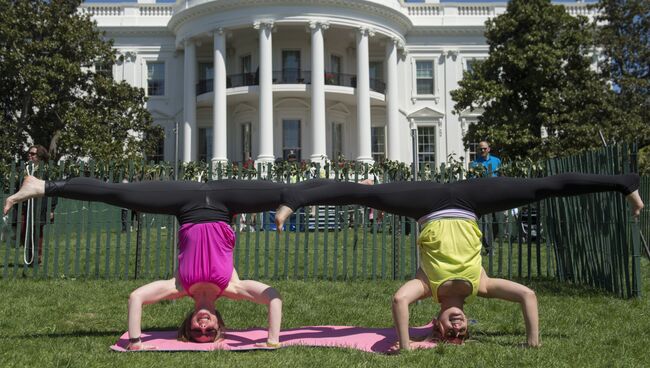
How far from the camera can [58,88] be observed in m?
21.1

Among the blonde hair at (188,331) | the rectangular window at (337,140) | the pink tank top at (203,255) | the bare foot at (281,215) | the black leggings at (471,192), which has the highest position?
the rectangular window at (337,140)

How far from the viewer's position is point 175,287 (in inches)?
191

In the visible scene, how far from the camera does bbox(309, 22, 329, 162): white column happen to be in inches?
1003

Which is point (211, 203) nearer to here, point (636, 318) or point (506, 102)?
point (636, 318)

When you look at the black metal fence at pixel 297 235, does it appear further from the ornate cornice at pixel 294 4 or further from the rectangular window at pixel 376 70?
the rectangular window at pixel 376 70

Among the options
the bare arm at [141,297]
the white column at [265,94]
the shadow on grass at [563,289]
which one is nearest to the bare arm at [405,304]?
the bare arm at [141,297]

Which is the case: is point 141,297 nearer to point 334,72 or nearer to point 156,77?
point 334,72

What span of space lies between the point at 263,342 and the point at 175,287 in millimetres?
844

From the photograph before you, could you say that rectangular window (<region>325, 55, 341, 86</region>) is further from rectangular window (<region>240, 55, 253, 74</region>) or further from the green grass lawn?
the green grass lawn

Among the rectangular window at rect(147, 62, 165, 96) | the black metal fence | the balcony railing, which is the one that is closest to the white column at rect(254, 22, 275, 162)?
the balcony railing

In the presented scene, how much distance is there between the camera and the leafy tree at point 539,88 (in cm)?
2103

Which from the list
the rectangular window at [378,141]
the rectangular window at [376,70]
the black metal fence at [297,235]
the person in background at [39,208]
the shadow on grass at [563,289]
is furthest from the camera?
the rectangular window at [376,70]

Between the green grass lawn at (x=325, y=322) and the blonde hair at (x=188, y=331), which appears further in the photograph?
the blonde hair at (x=188, y=331)

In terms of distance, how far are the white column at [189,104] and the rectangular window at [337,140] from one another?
6.56 metres
